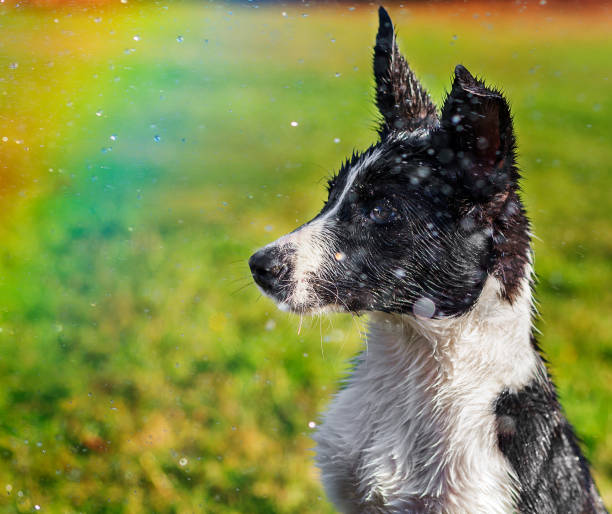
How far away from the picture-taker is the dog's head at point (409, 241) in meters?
2.27

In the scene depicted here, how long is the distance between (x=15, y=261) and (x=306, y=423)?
284 centimetres

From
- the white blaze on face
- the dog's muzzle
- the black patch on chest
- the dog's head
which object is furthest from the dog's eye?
the black patch on chest

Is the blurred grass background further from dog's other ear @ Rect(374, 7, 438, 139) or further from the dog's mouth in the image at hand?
the dog's mouth

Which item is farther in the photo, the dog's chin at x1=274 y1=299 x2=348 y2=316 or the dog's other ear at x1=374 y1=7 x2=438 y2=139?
the dog's other ear at x1=374 y1=7 x2=438 y2=139

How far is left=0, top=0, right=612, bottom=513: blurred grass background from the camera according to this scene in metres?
3.56

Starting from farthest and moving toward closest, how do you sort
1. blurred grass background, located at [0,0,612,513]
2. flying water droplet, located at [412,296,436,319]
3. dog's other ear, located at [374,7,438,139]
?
1. blurred grass background, located at [0,0,612,513]
2. dog's other ear, located at [374,7,438,139]
3. flying water droplet, located at [412,296,436,319]

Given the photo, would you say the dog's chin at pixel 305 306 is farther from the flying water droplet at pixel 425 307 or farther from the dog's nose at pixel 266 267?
the flying water droplet at pixel 425 307

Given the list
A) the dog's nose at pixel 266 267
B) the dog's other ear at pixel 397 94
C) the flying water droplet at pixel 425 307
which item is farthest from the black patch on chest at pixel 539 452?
the dog's other ear at pixel 397 94

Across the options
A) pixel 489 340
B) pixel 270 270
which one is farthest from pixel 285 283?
pixel 489 340

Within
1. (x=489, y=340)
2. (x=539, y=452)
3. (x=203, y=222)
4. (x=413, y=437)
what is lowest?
(x=203, y=222)

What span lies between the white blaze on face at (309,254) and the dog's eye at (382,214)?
140mm

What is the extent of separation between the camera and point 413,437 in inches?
97.7

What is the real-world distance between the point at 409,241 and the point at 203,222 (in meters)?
4.02

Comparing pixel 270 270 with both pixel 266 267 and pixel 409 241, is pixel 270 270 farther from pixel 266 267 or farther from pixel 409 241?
pixel 409 241
